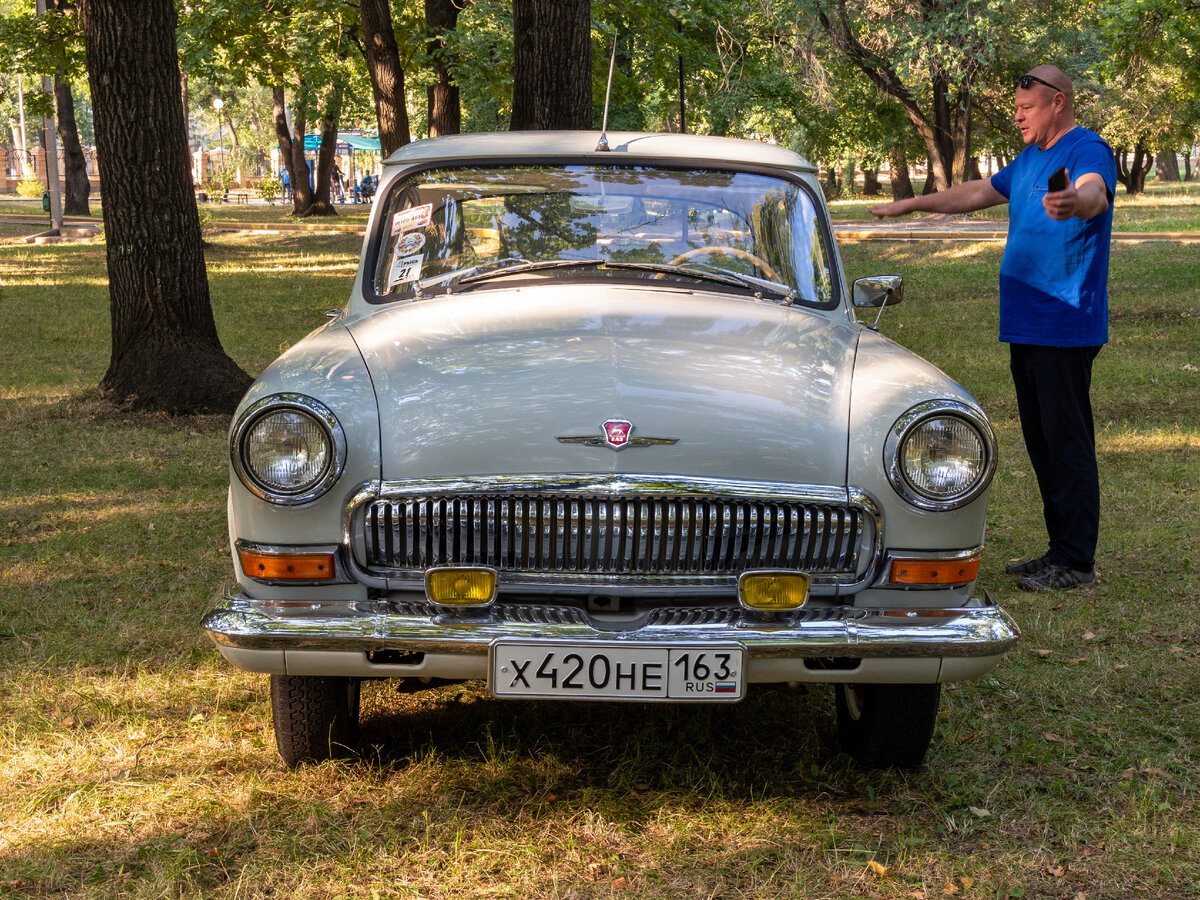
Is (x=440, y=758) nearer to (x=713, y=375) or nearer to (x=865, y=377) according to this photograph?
(x=713, y=375)

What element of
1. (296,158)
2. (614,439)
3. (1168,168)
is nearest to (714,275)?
(614,439)

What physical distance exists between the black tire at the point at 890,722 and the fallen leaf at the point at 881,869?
49 cm

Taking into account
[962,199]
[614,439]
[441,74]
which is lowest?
[614,439]

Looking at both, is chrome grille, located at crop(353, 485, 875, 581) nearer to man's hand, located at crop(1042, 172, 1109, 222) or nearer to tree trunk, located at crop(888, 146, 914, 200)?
man's hand, located at crop(1042, 172, 1109, 222)

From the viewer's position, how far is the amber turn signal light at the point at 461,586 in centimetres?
311

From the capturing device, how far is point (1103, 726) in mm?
4152

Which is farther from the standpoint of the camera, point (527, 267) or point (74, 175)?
point (74, 175)

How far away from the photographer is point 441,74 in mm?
19438

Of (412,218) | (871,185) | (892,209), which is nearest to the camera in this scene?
(412,218)

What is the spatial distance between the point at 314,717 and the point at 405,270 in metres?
1.60

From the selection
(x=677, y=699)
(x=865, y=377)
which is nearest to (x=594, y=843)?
(x=677, y=699)

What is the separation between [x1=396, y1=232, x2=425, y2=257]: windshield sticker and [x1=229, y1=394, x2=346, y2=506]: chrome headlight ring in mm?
1332

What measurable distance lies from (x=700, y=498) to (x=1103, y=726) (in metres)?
1.88

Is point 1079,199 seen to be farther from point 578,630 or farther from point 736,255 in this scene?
point 578,630
